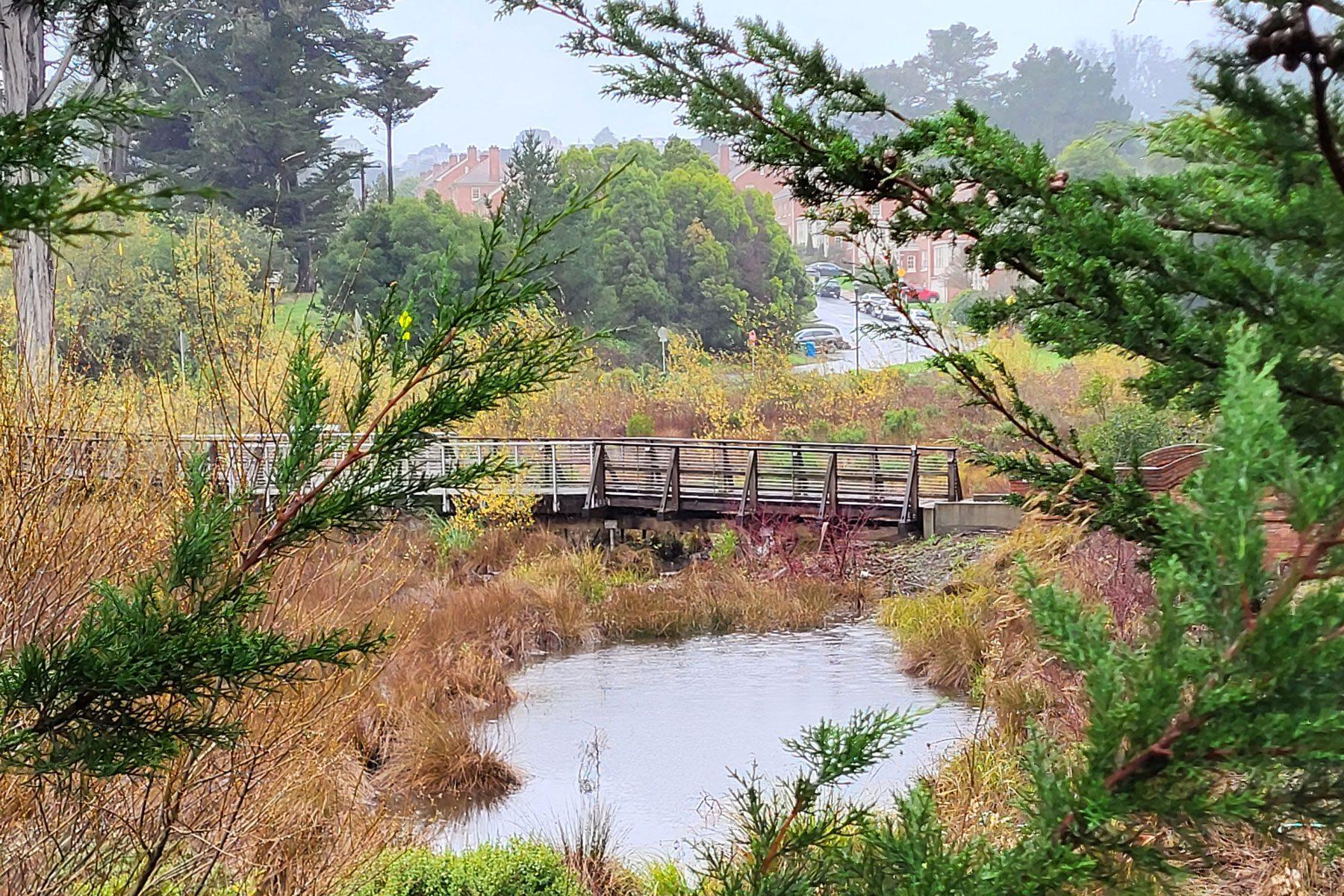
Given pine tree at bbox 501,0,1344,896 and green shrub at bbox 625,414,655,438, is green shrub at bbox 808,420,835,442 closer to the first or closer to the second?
green shrub at bbox 625,414,655,438

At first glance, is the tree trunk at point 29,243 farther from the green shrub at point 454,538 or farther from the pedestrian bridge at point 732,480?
the pedestrian bridge at point 732,480

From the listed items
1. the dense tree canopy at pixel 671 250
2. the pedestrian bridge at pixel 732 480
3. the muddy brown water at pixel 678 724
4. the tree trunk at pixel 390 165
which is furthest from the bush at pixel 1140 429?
the tree trunk at pixel 390 165

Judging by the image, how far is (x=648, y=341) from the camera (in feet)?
61.6

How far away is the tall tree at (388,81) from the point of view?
47.0 ft

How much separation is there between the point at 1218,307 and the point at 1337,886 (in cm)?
233

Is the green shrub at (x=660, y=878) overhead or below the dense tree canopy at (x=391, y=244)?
below

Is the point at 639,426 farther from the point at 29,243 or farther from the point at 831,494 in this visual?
the point at 29,243

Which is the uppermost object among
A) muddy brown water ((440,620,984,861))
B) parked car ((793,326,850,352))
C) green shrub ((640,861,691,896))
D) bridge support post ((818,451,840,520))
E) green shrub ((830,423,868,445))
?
parked car ((793,326,850,352))

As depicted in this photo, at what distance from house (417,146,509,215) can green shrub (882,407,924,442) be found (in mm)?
9181

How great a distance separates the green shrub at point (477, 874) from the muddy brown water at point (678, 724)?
772 mm

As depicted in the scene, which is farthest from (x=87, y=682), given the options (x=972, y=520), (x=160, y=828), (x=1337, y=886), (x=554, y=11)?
(x=972, y=520)

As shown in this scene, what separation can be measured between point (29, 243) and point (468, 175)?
19.1m

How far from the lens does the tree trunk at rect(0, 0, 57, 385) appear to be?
598cm

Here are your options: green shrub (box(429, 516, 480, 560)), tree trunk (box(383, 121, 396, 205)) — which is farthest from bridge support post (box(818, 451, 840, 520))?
tree trunk (box(383, 121, 396, 205))
